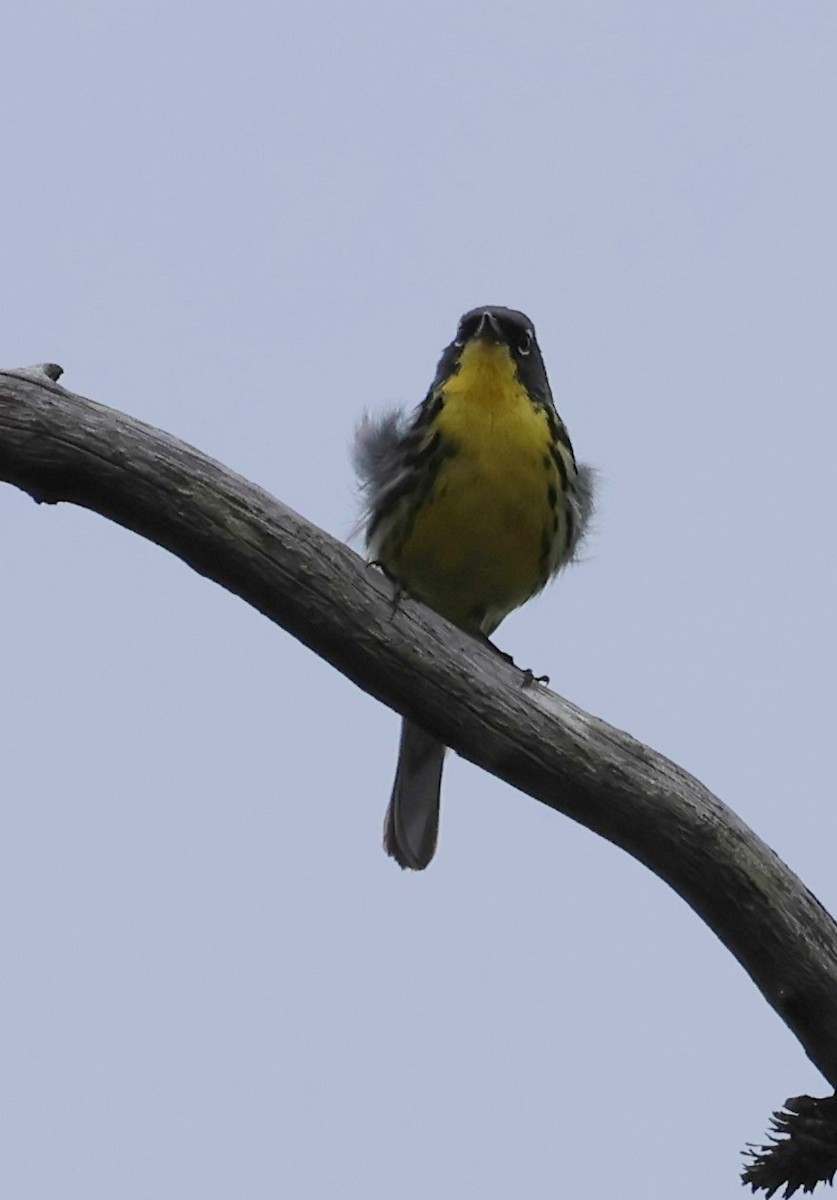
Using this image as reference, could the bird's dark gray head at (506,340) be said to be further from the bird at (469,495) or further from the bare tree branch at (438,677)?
the bare tree branch at (438,677)

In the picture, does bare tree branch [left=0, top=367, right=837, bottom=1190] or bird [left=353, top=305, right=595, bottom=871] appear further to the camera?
bird [left=353, top=305, right=595, bottom=871]

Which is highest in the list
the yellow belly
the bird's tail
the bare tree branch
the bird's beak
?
the bird's beak

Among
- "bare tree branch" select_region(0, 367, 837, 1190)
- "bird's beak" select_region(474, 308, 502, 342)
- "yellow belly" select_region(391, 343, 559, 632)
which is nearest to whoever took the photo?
"bare tree branch" select_region(0, 367, 837, 1190)

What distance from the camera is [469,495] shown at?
20.1 ft

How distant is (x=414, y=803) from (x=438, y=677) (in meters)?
2.09

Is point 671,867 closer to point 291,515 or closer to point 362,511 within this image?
point 291,515

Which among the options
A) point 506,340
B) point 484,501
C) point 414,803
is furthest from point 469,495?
point 414,803

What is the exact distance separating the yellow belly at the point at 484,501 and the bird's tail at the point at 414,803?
0.63m

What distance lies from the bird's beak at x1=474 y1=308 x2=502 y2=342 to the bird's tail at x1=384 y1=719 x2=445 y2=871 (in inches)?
60.5

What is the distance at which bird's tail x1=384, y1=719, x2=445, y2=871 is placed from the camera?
21.6ft

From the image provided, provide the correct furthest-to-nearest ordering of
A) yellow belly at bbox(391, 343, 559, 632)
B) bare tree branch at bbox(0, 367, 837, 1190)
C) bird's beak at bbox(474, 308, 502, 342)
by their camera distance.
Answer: bird's beak at bbox(474, 308, 502, 342)
yellow belly at bbox(391, 343, 559, 632)
bare tree branch at bbox(0, 367, 837, 1190)

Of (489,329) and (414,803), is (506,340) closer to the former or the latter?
(489,329)

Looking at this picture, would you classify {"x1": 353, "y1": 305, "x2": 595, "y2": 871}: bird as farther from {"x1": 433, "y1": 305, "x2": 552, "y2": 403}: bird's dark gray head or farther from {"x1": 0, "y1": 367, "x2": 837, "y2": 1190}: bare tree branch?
{"x1": 0, "y1": 367, "x2": 837, "y2": 1190}: bare tree branch

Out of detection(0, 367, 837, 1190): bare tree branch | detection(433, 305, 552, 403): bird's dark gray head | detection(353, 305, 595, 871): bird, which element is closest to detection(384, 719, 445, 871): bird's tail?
detection(353, 305, 595, 871): bird
